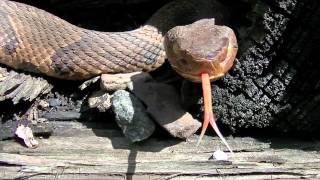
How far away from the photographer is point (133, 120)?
2625 mm

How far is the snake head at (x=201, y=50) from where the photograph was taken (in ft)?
8.09

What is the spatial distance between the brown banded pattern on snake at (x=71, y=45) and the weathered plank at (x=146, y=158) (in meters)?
0.43

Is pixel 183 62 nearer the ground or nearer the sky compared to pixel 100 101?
nearer the sky

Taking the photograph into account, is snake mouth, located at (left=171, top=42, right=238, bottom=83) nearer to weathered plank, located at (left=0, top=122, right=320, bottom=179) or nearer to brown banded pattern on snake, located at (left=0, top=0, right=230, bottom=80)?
weathered plank, located at (left=0, top=122, right=320, bottom=179)

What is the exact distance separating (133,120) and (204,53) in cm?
45

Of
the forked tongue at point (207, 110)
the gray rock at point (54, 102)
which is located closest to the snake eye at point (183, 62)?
the forked tongue at point (207, 110)

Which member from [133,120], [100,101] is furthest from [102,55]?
[133,120]

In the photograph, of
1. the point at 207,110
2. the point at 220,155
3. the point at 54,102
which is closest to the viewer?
the point at 207,110

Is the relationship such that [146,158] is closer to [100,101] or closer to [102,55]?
[100,101]

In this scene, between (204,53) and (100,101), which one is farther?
(100,101)

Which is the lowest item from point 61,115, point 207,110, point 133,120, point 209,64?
point 61,115

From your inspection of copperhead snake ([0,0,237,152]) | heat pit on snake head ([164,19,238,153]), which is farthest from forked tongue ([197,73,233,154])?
copperhead snake ([0,0,237,152])

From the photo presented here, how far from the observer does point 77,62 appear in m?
3.02

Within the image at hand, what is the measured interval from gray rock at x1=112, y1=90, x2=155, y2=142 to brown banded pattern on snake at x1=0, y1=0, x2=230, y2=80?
Answer: 0.42m
